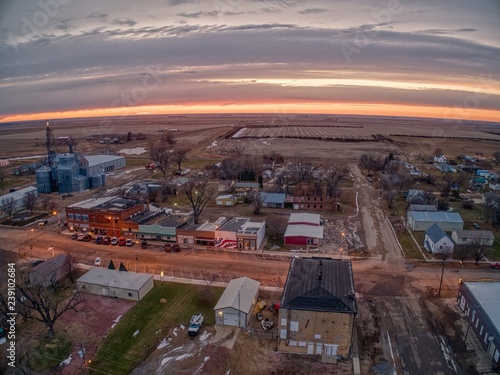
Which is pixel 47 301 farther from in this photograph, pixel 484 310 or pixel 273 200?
pixel 273 200

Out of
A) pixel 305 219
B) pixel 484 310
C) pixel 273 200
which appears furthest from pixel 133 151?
pixel 484 310

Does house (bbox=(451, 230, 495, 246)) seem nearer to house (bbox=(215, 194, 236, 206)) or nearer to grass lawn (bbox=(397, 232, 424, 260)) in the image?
grass lawn (bbox=(397, 232, 424, 260))

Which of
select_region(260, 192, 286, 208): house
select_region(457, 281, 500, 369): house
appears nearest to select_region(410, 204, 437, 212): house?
select_region(260, 192, 286, 208): house

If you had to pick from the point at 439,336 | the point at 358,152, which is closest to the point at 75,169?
the point at 439,336

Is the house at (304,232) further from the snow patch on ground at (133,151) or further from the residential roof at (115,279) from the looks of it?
the snow patch on ground at (133,151)

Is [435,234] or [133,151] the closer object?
[435,234]

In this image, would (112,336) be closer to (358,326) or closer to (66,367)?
(66,367)
